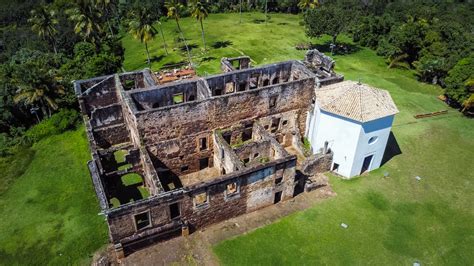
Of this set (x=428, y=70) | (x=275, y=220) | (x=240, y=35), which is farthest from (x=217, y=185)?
(x=240, y=35)

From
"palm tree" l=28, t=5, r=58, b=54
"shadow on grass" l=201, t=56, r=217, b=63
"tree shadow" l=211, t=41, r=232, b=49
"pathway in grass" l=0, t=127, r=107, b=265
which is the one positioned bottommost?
"pathway in grass" l=0, t=127, r=107, b=265

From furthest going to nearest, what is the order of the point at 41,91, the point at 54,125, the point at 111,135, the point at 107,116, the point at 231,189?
the point at 54,125 → the point at 41,91 → the point at 111,135 → the point at 107,116 → the point at 231,189

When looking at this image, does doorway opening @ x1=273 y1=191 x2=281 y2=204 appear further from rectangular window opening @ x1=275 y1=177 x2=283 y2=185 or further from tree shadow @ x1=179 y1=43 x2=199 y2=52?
tree shadow @ x1=179 y1=43 x2=199 y2=52

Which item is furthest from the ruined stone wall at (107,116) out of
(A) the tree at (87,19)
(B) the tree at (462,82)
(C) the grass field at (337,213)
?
(B) the tree at (462,82)

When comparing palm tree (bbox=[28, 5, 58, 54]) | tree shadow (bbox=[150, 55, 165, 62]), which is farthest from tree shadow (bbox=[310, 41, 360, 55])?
palm tree (bbox=[28, 5, 58, 54])

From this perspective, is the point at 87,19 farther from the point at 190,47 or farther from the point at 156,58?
the point at 190,47

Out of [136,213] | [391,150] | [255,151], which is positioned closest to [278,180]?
[255,151]

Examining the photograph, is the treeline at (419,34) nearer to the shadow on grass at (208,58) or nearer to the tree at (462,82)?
the tree at (462,82)
